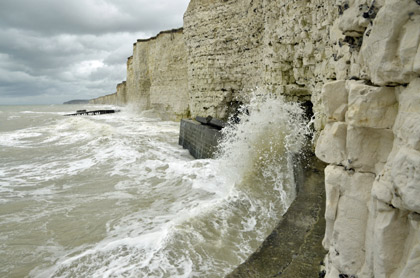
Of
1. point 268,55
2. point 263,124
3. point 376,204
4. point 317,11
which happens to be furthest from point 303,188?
point 268,55

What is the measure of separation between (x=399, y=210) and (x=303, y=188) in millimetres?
2521

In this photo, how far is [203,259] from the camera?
9.93 feet

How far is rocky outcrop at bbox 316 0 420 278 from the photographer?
1.04 m

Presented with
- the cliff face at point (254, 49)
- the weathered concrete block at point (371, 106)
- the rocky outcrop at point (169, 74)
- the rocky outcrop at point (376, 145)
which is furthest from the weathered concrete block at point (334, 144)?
the rocky outcrop at point (169, 74)

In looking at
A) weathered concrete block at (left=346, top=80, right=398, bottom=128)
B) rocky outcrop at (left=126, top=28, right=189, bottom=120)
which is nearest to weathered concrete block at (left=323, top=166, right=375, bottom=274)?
weathered concrete block at (left=346, top=80, right=398, bottom=128)

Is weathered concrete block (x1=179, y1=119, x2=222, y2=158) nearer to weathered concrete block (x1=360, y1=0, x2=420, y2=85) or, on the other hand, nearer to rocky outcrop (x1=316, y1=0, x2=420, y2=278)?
rocky outcrop (x1=316, y1=0, x2=420, y2=278)

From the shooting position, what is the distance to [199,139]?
9883mm

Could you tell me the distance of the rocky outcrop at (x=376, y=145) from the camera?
3.40 feet

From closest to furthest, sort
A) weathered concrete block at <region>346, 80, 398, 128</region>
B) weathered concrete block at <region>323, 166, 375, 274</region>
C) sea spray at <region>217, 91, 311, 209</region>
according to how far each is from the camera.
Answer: weathered concrete block at <region>346, 80, 398, 128</region> < weathered concrete block at <region>323, 166, 375, 274</region> < sea spray at <region>217, 91, 311, 209</region>

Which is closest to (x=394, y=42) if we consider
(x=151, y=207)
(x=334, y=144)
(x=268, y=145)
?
(x=334, y=144)

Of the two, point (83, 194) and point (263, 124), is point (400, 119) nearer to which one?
point (263, 124)

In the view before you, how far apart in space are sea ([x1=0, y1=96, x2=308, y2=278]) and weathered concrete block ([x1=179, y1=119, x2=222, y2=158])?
0.53 metres

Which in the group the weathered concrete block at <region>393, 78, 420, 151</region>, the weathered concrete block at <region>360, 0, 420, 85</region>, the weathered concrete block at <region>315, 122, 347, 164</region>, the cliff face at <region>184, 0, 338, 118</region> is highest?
the cliff face at <region>184, 0, 338, 118</region>

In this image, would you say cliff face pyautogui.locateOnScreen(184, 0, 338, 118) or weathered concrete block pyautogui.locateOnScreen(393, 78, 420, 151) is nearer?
weathered concrete block pyautogui.locateOnScreen(393, 78, 420, 151)
